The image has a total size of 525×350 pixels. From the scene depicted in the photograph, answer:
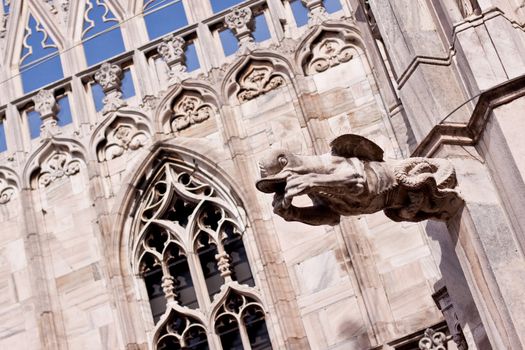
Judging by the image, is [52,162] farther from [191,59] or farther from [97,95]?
[191,59]

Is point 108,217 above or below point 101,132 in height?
below

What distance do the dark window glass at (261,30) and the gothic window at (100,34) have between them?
5.25 feet

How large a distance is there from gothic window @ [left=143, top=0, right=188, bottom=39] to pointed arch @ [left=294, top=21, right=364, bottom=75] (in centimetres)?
163

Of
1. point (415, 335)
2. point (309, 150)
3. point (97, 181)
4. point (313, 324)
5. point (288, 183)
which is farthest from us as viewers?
point (97, 181)

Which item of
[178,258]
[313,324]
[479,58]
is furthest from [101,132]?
[479,58]

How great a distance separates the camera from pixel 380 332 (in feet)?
29.7

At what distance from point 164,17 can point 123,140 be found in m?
1.62

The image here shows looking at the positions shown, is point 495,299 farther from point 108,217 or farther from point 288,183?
point 108,217

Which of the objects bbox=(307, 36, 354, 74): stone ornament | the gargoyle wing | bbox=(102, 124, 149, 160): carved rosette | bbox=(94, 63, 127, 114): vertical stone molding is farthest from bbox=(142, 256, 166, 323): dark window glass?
the gargoyle wing

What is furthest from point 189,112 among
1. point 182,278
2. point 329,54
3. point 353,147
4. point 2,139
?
point 353,147

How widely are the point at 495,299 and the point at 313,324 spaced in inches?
181

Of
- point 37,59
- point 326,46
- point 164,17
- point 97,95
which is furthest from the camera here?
point 37,59

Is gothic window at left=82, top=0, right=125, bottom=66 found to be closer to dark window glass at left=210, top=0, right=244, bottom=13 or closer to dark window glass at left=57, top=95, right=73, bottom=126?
dark window glass at left=57, top=95, right=73, bottom=126

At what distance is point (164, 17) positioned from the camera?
39.3ft
